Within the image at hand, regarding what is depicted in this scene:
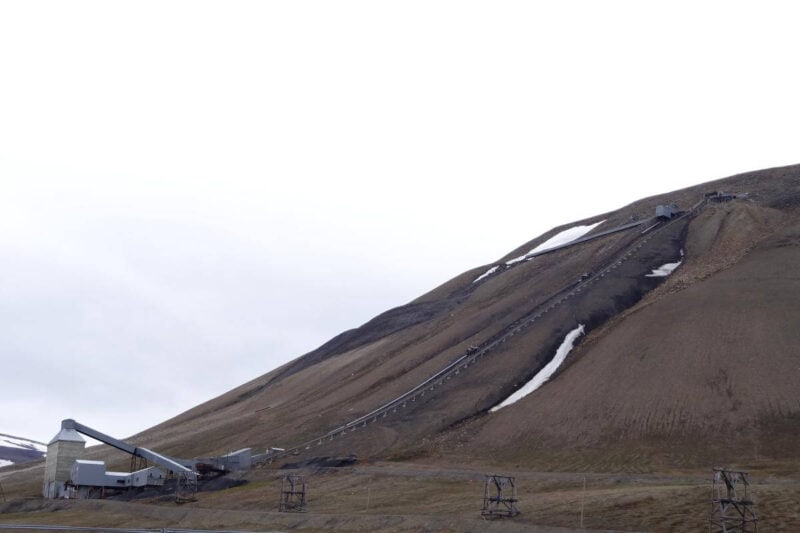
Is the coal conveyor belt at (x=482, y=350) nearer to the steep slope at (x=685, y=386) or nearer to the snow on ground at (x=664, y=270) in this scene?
the snow on ground at (x=664, y=270)

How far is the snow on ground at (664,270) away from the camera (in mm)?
78206

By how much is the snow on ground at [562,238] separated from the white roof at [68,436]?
59670mm

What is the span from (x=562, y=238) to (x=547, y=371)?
54.7m

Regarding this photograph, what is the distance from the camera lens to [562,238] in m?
118

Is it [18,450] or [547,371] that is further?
[18,450]

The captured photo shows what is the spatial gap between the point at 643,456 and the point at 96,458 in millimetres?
60520

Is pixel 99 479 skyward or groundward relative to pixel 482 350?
groundward

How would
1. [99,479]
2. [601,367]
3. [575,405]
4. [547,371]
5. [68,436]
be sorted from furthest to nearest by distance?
[68,436] → [547,371] → [99,479] → [601,367] → [575,405]

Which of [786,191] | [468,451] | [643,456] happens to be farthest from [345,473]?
[786,191]

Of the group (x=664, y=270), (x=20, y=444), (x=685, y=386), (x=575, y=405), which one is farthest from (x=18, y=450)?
(x=685, y=386)

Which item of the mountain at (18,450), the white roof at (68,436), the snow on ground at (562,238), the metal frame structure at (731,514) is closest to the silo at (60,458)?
the white roof at (68,436)

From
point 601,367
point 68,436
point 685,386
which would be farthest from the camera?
point 68,436

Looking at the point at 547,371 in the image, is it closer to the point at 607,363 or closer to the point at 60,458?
the point at 607,363

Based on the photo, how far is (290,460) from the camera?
63.9 metres
